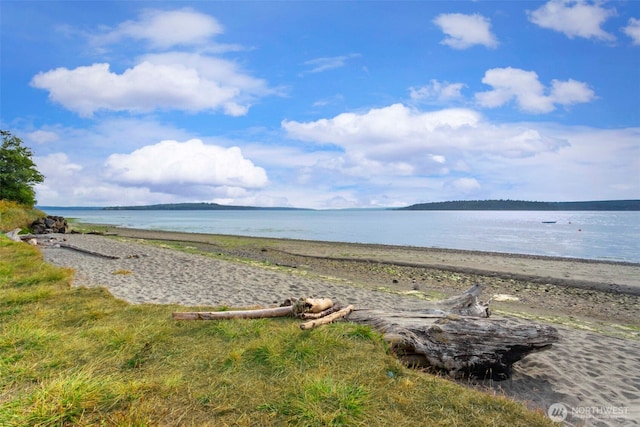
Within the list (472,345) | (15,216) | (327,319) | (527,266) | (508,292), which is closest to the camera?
(472,345)

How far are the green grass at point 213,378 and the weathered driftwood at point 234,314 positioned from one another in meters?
0.18

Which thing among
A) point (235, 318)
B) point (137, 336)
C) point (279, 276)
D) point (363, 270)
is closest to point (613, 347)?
point (235, 318)

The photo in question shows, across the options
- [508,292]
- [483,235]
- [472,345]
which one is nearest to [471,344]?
[472,345]

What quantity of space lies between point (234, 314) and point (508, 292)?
523 inches

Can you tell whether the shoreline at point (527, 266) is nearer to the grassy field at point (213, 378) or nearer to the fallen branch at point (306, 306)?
the fallen branch at point (306, 306)

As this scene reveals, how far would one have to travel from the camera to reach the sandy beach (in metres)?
5.88

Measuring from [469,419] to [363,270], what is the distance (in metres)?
17.2

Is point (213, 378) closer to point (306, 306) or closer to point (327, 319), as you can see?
point (327, 319)

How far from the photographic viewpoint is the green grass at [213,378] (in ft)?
13.0

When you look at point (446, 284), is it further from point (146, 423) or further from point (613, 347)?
point (146, 423)

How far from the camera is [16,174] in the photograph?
41750 millimetres

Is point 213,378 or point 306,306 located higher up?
point 306,306

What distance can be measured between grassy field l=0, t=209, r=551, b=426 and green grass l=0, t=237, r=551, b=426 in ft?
0.05

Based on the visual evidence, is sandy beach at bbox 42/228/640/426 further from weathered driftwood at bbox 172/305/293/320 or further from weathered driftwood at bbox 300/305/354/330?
weathered driftwood at bbox 300/305/354/330
